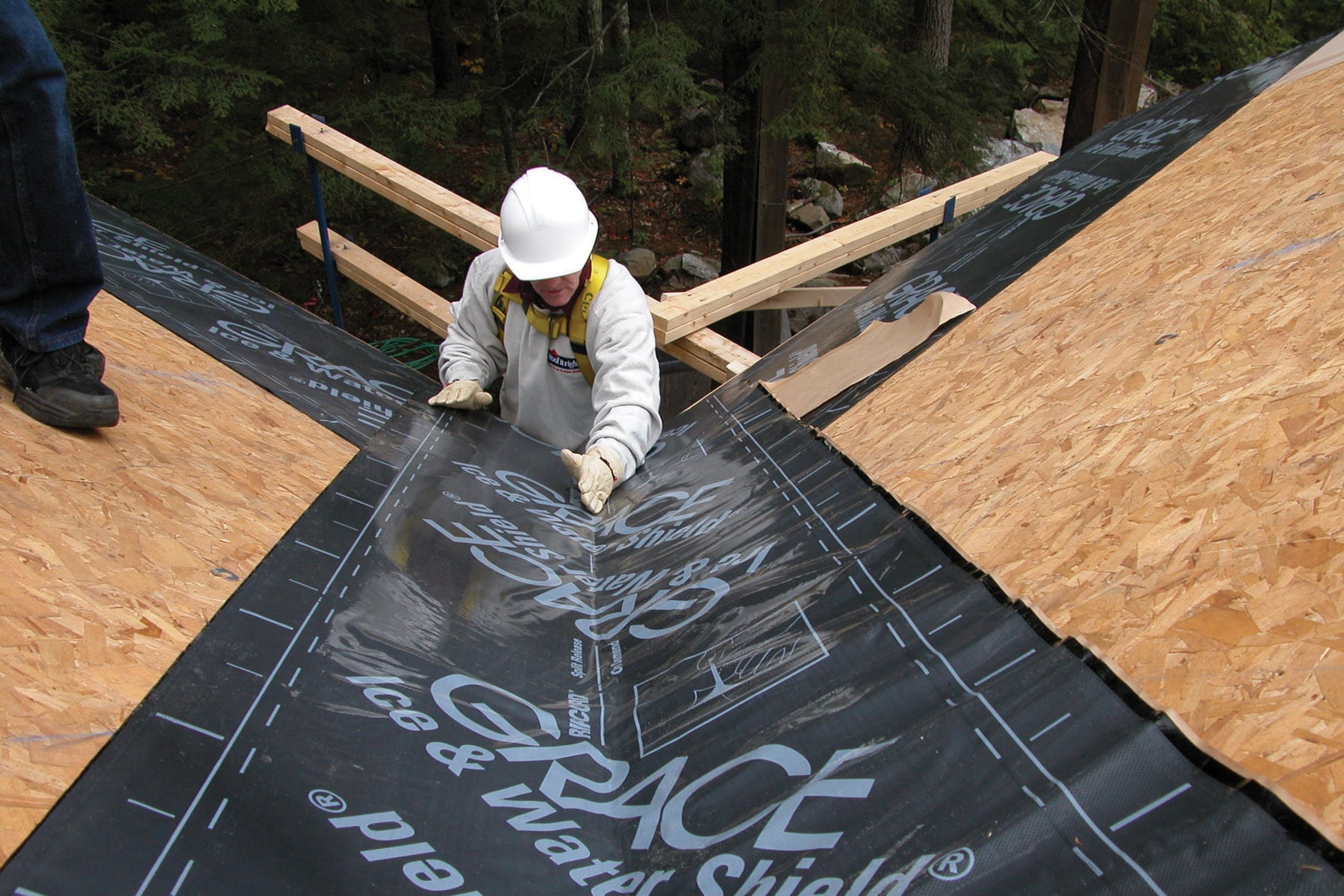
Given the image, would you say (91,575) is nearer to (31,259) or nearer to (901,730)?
(31,259)

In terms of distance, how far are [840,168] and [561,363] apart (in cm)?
970

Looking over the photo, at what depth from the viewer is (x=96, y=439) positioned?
8.40ft

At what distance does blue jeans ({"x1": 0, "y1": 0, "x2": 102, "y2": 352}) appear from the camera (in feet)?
7.47

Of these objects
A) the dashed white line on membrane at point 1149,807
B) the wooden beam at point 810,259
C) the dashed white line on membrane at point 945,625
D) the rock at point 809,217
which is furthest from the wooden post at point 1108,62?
the dashed white line on membrane at point 1149,807

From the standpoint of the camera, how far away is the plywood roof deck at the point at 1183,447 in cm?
158

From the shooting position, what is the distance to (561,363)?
3789 millimetres

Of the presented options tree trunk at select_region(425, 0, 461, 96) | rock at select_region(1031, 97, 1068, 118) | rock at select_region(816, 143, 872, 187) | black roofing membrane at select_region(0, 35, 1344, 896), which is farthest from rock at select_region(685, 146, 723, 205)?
black roofing membrane at select_region(0, 35, 1344, 896)

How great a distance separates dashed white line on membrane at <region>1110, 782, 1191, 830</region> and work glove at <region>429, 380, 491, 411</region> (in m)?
2.88

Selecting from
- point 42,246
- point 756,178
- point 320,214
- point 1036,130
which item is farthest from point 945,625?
point 1036,130

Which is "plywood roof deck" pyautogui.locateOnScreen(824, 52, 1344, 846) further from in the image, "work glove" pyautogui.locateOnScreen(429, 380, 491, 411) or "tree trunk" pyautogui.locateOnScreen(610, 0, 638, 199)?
"tree trunk" pyautogui.locateOnScreen(610, 0, 638, 199)

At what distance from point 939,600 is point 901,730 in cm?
37

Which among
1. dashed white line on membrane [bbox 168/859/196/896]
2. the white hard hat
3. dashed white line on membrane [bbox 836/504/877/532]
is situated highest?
the white hard hat

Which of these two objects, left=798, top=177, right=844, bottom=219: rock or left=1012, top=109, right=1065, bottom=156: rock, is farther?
left=1012, top=109, right=1065, bottom=156: rock

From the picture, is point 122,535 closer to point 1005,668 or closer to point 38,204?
point 38,204
